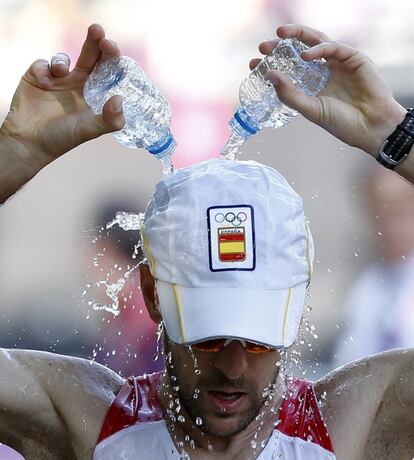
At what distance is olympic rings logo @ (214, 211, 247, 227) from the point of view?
8.00 feet

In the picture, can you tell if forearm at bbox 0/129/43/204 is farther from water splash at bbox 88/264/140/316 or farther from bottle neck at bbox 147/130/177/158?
water splash at bbox 88/264/140/316

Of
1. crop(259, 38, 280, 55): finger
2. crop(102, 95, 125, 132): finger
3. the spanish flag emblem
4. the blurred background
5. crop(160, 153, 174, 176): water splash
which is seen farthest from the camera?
the blurred background

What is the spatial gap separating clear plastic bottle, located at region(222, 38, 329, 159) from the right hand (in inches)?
15.0

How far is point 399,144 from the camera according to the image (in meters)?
2.45

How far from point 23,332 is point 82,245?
463 mm

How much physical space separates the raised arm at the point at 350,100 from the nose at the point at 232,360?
1.69 feet

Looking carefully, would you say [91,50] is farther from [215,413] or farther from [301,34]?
[215,413]

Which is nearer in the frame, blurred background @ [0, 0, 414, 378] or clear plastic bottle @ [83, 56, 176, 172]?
clear plastic bottle @ [83, 56, 176, 172]

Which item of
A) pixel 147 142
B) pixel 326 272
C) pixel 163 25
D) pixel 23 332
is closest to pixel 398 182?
pixel 326 272

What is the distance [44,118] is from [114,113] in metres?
0.24

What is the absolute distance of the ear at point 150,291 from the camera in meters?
2.60

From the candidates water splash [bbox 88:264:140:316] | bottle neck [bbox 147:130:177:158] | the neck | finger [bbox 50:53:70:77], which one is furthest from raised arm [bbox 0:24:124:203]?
water splash [bbox 88:264:140:316]

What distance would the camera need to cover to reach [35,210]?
523 centimetres

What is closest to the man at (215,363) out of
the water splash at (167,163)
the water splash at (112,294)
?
the water splash at (167,163)
